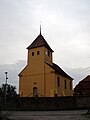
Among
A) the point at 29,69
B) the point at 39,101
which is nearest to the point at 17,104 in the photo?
the point at 39,101

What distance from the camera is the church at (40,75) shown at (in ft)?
161

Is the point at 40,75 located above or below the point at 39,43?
below

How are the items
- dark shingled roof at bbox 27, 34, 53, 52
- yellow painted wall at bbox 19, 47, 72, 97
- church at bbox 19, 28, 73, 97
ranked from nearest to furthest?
yellow painted wall at bbox 19, 47, 72, 97, church at bbox 19, 28, 73, 97, dark shingled roof at bbox 27, 34, 53, 52

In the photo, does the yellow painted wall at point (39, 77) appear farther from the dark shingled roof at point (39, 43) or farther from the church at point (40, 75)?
the dark shingled roof at point (39, 43)

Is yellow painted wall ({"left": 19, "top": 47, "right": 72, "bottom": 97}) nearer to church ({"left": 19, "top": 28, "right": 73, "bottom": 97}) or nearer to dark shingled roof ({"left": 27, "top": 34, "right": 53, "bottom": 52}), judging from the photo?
church ({"left": 19, "top": 28, "right": 73, "bottom": 97})

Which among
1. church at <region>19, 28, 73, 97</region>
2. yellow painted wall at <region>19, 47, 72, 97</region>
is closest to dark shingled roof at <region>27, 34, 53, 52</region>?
church at <region>19, 28, 73, 97</region>

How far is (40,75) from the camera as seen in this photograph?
50.4 meters

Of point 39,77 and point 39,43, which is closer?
point 39,77

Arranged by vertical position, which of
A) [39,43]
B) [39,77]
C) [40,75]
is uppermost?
[39,43]

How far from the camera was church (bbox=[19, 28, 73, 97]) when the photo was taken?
4902 centimetres

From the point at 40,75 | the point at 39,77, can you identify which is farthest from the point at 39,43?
the point at 39,77

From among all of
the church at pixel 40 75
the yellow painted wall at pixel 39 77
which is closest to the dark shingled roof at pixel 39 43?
the church at pixel 40 75

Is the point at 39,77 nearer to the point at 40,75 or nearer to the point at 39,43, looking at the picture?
the point at 40,75

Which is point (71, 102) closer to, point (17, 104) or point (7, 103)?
point (17, 104)
